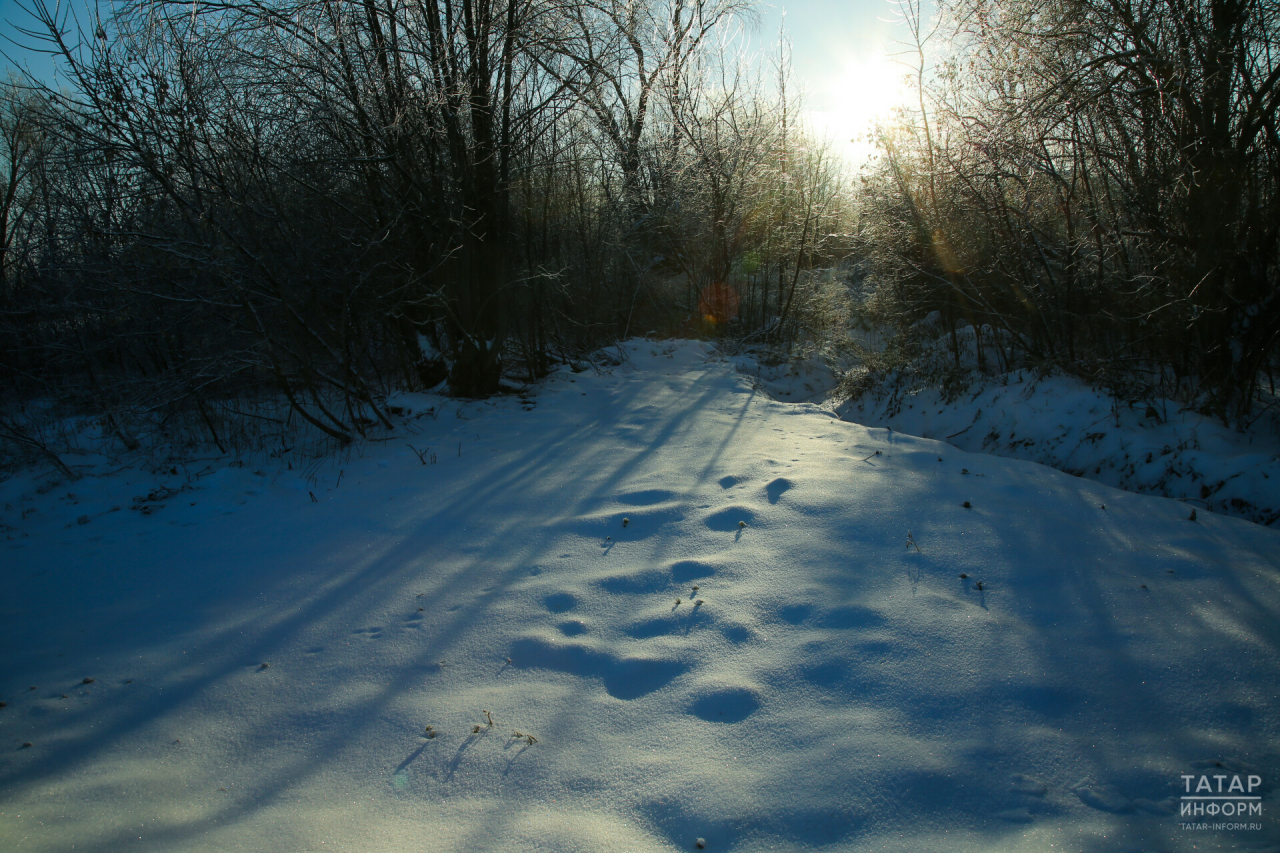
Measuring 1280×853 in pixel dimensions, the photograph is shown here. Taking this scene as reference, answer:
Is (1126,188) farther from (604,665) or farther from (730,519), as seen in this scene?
(604,665)

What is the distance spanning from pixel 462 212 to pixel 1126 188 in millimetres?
6551

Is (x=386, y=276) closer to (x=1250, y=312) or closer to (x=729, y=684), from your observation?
(x=729, y=684)

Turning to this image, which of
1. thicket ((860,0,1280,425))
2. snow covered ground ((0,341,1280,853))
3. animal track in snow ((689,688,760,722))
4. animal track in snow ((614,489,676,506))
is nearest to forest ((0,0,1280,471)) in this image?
A: thicket ((860,0,1280,425))

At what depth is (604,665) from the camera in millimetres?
Answer: 2637

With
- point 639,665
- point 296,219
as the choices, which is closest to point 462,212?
point 296,219

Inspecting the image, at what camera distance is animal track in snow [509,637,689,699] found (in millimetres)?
2486

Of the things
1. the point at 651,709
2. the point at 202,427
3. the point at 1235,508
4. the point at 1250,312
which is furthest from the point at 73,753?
the point at 1250,312

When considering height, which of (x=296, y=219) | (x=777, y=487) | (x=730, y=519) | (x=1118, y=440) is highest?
(x=296, y=219)

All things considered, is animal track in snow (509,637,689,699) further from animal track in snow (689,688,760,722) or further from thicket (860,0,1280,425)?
thicket (860,0,1280,425)

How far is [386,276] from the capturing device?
6.28 metres

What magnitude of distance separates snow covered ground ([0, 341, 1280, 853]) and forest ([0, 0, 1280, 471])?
5.89 ft

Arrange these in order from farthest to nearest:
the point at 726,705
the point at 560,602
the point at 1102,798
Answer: the point at 560,602 < the point at 726,705 < the point at 1102,798

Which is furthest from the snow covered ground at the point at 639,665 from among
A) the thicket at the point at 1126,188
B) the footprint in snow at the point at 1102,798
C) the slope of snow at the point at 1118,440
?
the thicket at the point at 1126,188

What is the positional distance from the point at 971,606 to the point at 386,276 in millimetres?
6066
